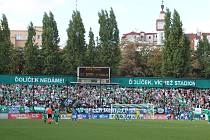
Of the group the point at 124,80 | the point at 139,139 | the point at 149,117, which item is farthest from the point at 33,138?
the point at 124,80

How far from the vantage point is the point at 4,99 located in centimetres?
6494

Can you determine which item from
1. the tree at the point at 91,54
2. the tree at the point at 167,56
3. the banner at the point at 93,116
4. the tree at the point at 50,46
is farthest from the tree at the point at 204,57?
the banner at the point at 93,116

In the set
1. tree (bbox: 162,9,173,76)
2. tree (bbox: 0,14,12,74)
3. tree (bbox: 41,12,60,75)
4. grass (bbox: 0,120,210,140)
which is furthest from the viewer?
tree (bbox: 162,9,173,76)

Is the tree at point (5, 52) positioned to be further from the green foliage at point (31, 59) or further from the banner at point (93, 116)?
the banner at point (93, 116)

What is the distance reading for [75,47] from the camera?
82812mm

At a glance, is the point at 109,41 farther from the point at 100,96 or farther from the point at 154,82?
the point at 100,96

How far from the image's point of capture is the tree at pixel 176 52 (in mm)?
83438

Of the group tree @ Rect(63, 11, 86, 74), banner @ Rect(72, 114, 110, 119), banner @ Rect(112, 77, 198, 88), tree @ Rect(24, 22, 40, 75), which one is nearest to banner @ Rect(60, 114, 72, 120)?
banner @ Rect(72, 114, 110, 119)

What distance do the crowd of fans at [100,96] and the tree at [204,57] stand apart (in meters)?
25.3

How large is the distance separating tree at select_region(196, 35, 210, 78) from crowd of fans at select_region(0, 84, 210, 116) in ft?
83.2

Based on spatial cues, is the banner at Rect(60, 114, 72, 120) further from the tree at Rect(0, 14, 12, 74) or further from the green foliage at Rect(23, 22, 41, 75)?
the tree at Rect(0, 14, 12, 74)

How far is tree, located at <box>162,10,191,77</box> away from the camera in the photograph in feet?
274

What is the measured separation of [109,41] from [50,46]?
368 inches

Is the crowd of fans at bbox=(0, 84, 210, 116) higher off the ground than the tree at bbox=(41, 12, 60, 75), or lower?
lower
